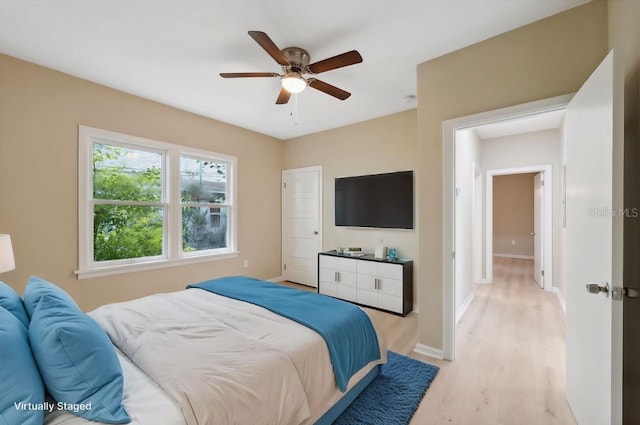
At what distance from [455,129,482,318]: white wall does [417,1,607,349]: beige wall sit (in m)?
0.83

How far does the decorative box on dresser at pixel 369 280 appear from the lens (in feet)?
11.3

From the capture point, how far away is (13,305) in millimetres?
1239

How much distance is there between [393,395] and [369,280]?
182cm

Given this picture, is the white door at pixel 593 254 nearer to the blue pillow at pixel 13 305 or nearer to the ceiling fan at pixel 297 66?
the ceiling fan at pixel 297 66

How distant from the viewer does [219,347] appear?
139 centimetres

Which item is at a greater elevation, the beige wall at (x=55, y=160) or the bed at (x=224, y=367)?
the beige wall at (x=55, y=160)

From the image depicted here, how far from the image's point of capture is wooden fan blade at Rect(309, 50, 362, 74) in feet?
6.13

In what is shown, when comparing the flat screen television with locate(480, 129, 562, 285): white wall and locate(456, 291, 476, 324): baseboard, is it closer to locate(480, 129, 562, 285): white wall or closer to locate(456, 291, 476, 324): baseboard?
locate(456, 291, 476, 324): baseboard

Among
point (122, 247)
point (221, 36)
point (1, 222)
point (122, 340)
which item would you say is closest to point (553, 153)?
point (221, 36)

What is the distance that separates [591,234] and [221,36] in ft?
9.06

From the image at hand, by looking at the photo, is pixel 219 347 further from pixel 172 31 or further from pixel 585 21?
pixel 585 21

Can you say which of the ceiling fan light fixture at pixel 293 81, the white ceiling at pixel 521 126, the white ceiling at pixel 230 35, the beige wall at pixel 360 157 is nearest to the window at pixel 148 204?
the white ceiling at pixel 230 35

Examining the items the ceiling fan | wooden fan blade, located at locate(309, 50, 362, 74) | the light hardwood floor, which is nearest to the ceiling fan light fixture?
the ceiling fan

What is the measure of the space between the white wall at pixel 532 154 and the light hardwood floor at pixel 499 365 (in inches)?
49.8
